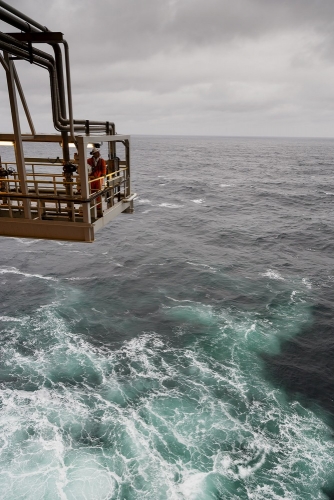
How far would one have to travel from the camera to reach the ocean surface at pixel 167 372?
580 inches

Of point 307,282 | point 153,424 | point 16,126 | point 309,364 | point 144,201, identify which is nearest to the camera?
point 16,126

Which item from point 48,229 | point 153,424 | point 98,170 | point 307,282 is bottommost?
point 153,424

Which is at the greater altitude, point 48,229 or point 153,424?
point 48,229

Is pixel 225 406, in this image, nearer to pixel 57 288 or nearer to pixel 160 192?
pixel 57 288

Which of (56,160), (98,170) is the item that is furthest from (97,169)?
(56,160)

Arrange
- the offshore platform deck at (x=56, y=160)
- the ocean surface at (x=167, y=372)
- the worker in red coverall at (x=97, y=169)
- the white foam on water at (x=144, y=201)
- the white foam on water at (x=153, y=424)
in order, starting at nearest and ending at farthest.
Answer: the offshore platform deck at (x=56, y=160) → the worker in red coverall at (x=97, y=169) → the white foam on water at (x=153, y=424) → the ocean surface at (x=167, y=372) → the white foam on water at (x=144, y=201)

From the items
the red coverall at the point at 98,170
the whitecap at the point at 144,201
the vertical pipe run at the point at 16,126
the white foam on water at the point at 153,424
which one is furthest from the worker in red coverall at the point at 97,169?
the whitecap at the point at 144,201

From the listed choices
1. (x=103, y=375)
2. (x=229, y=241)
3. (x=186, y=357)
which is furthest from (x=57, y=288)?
(x=229, y=241)

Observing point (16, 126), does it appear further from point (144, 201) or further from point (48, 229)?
point (144, 201)

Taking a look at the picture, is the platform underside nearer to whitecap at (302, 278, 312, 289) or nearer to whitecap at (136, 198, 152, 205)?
whitecap at (302, 278, 312, 289)

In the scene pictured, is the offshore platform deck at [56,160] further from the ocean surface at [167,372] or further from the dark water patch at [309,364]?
the dark water patch at [309,364]

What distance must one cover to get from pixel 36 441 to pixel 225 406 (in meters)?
9.54

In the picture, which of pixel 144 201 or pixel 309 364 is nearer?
pixel 309 364

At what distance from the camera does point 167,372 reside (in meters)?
19.9
